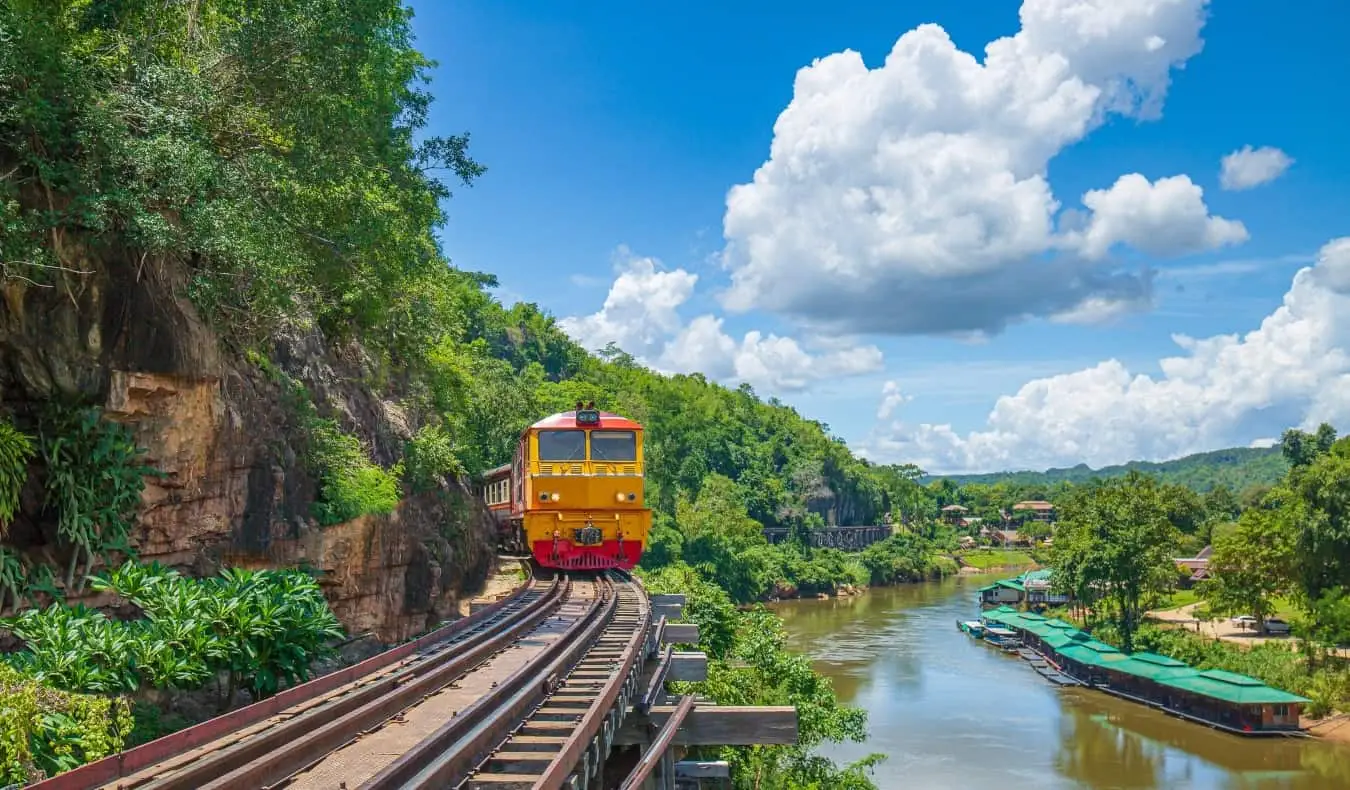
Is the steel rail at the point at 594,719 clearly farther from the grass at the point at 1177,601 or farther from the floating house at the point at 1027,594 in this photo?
the floating house at the point at 1027,594

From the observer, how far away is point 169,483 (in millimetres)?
12219

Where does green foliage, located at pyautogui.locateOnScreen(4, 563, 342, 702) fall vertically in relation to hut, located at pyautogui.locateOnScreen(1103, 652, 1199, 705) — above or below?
above

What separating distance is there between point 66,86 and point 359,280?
279 inches

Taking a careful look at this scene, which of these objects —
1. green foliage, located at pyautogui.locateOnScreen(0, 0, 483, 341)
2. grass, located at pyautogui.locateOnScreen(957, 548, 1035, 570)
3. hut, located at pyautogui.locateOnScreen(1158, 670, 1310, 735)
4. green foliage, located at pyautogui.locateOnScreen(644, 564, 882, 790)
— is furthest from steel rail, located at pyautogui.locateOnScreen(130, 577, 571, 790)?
grass, located at pyautogui.locateOnScreen(957, 548, 1035, 570)

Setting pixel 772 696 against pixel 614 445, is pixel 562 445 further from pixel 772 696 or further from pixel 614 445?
pixel 772 696

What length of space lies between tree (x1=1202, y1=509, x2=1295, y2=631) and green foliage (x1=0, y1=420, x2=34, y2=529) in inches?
1849

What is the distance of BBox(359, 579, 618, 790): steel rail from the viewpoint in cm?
631

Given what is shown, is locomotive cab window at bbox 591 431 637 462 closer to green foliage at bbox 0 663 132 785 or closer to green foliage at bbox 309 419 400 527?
green foliage at bbox 309 419 400 527

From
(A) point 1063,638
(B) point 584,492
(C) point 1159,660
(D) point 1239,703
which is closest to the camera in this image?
(B) point 584,492

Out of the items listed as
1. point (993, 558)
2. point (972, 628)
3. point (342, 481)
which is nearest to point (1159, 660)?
point (972, 628)

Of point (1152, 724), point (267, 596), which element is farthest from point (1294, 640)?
point (267, 596)

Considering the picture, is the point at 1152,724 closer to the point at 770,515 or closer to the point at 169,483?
the point at 169,483

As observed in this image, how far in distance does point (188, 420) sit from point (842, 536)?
300 feet

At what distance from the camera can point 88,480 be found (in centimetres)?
1097
